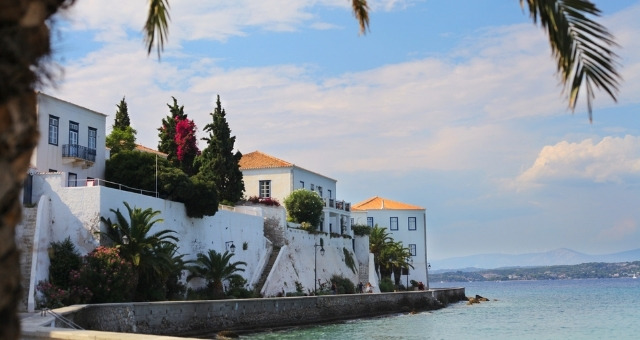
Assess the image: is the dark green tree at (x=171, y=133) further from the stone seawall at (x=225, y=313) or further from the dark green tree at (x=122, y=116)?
the stone seawall at (x=225, y=313)

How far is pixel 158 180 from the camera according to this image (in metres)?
32.8

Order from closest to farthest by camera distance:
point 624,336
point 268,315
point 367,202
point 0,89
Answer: point 0,89
point 268,315
point 624,336
point 367,202

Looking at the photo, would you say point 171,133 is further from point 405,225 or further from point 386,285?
point 405,225

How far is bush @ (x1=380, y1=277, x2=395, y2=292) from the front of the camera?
57.4m

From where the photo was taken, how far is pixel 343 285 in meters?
49.3

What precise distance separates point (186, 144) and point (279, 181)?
11.8 metres

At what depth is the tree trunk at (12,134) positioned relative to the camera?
135 inches

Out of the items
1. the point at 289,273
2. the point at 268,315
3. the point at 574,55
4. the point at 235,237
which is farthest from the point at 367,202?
the point at 574,55

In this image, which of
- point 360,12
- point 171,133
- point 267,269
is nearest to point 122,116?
point 171,133

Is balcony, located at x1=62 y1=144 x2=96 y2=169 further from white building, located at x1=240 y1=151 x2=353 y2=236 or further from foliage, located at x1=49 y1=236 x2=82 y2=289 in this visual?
white building, located at x1=240 y1=151 x2=353 y2=236

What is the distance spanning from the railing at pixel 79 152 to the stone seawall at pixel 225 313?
8.59 metres

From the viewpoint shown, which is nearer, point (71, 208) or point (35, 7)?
point (35, 7)

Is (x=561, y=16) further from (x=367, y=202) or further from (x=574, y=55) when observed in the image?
(x=367, y=202)

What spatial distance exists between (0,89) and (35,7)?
0.49m
